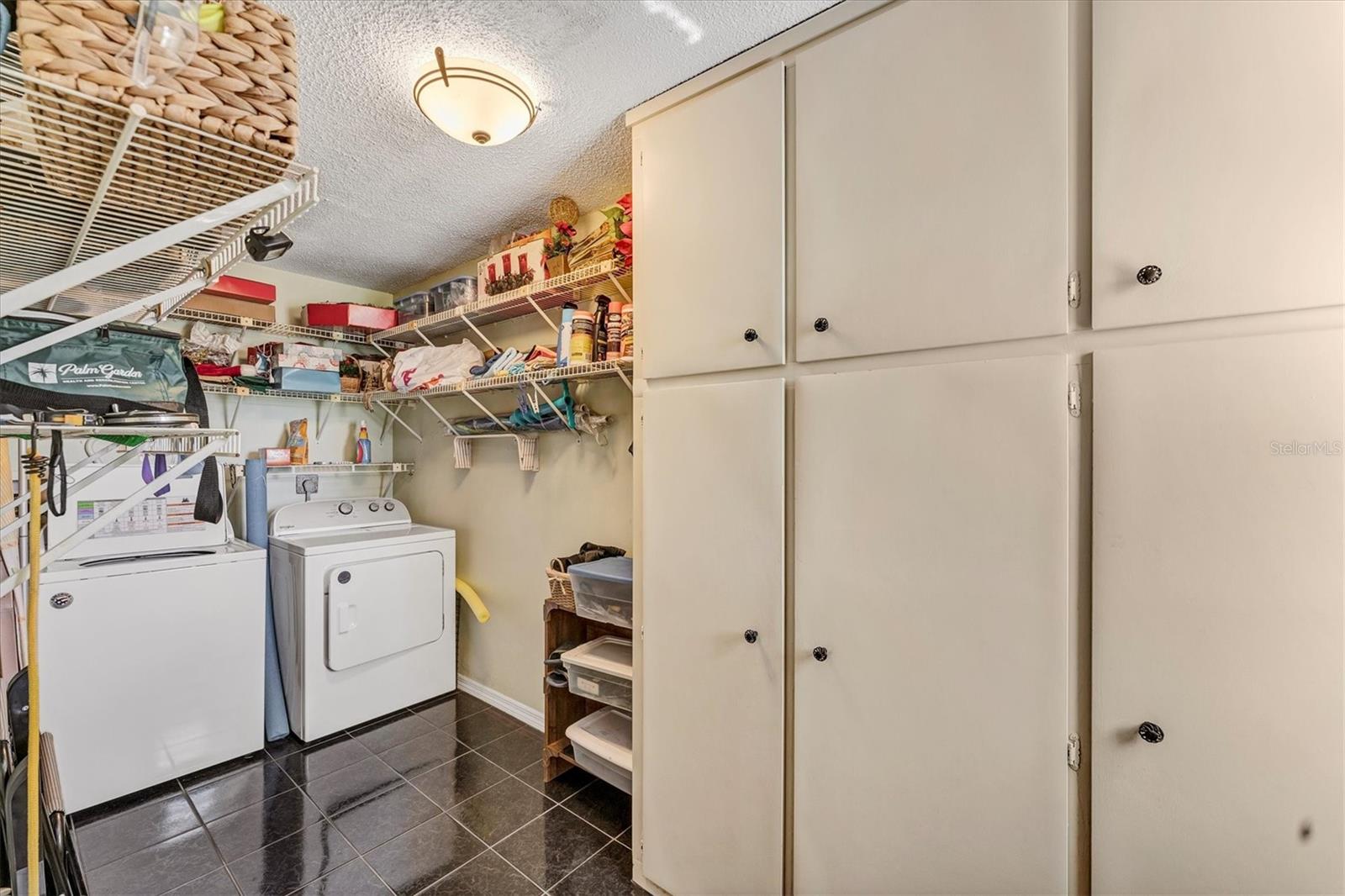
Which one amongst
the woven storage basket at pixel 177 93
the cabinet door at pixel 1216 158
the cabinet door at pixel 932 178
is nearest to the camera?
the woven storage basket at pixel 177 93

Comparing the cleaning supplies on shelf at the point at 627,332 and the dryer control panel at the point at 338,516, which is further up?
the cleaning supplies on shelf at the point at 627,332

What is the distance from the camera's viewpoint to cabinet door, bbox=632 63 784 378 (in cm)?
146

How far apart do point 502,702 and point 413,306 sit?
214 cm

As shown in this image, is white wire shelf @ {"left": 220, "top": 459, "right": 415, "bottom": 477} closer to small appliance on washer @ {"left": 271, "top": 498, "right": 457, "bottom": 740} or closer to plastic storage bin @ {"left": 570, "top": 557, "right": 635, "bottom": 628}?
small appliance on washer @ {"left": 271, "top": 498, "right": 457, "bottom": 740}

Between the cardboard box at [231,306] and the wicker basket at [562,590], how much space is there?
203 cm

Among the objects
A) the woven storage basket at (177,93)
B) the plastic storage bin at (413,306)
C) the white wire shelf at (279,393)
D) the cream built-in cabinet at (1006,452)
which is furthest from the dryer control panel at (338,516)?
the woven storage basket at (177,93)

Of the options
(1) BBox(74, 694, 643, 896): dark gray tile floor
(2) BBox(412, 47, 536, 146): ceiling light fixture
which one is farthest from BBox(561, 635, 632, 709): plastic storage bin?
(2) BBox(412, 47, 536, 146): ceiling light fixture

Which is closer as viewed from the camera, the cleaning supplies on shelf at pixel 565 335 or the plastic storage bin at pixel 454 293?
the cleaning supplies on shelf at pixel 565 335

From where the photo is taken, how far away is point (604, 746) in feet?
6.90

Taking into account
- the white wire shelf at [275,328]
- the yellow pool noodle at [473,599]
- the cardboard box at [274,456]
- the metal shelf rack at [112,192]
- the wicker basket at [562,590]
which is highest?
the white wire shelf at [275,328]

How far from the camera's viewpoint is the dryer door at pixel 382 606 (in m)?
2.63

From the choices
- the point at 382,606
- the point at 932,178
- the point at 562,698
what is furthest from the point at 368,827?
the point at 932,178

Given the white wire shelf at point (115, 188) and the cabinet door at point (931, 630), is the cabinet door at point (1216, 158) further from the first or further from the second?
the white wire shelf at point (115, 188)

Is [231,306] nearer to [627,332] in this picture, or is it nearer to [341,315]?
[341,315]
